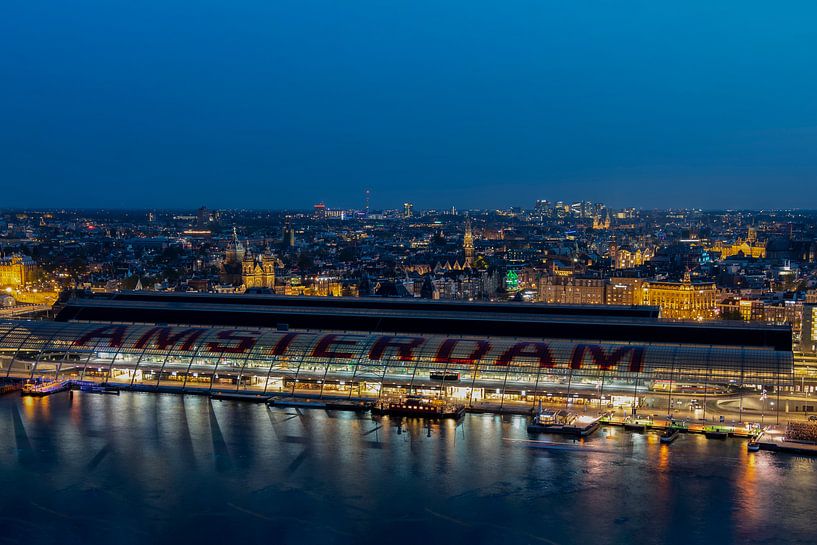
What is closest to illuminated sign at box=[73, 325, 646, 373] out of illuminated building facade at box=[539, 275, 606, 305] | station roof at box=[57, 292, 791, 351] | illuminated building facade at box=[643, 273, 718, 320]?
station roof at box=[57, 292, 791, 351]

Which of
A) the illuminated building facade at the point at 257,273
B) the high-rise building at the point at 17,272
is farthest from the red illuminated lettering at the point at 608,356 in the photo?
the high-rise building at the point at 17,272

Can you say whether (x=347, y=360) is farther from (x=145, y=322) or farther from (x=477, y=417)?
(x=145, y=322)

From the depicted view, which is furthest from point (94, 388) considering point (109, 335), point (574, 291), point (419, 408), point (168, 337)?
point (574, 291)

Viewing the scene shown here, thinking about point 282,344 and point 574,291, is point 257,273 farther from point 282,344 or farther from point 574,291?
point 282,344

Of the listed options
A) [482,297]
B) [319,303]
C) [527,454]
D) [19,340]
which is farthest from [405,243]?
[527,454]

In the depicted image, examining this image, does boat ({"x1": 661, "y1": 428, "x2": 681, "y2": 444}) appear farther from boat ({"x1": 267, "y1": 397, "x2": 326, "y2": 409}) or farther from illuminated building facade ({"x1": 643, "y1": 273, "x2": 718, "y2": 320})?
illuminated building facade ({"x1": 643, "y1": 273, "x2": 718, "y2": 320})
